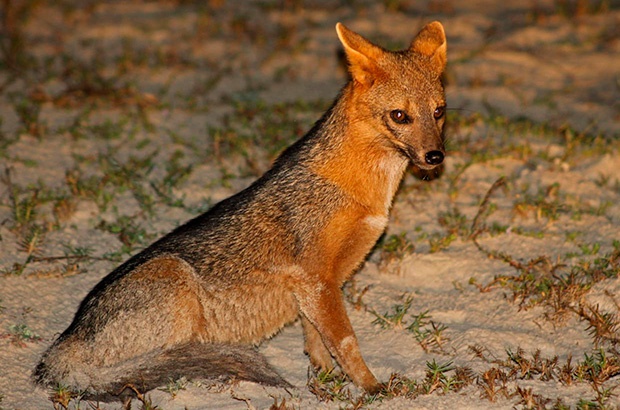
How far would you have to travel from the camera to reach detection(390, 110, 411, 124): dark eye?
204 inches

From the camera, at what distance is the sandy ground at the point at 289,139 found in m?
5.43

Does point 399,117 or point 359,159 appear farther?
point 359,159

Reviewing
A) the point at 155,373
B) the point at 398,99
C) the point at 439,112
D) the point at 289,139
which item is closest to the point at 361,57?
the point at 398,99

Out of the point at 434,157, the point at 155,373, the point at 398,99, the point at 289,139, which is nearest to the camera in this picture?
the point at 155,373

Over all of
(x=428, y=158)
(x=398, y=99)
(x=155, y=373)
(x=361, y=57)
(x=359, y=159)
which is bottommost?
(x=155, y=373)

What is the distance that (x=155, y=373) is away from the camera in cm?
480

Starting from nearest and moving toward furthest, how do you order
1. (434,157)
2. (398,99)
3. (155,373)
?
1. (155,373)
2. (434,157)
3. (398,99)

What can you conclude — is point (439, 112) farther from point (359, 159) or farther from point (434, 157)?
point (359, 159)

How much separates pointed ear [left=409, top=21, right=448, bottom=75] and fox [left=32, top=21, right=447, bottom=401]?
0.08ft

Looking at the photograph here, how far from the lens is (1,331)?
5352 mm

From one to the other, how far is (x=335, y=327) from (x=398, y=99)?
161 cm

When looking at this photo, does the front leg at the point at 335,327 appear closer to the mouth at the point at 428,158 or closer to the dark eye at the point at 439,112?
the mouth at the point at 428,158

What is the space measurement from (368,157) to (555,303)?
1751 millimetres

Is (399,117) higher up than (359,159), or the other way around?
(399,117)
